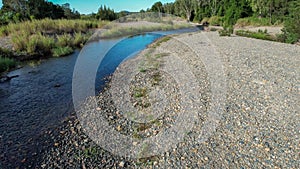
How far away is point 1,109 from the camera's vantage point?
699 cm

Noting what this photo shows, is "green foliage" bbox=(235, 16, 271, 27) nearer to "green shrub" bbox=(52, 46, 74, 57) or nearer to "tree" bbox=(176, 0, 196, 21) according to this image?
"tree" bbox=(176, 0, 196, 21)

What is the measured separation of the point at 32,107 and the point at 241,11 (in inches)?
1573

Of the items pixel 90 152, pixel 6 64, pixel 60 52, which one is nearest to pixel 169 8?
pixel 60 52

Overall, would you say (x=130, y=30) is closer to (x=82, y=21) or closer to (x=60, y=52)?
(x=82, y=21)

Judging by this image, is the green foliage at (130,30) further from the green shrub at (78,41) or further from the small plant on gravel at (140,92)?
the small plant on gravel at (140,92)

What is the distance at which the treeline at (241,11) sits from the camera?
1604 centimetres

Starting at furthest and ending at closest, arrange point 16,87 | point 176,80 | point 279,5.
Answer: point 279,5 < point 16,87 < point 176,80

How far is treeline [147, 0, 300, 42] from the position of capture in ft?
52.6

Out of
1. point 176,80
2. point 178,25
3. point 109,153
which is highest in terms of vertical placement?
point 178,25

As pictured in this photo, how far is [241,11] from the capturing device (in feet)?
120

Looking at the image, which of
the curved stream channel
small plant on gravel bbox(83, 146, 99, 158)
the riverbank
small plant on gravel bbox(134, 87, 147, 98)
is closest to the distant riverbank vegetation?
the curved stream channel

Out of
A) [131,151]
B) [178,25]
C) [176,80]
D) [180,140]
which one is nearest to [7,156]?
[131,151]

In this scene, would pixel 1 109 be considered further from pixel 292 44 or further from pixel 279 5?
pixel 279 5

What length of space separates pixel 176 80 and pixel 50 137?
5.34 metres
